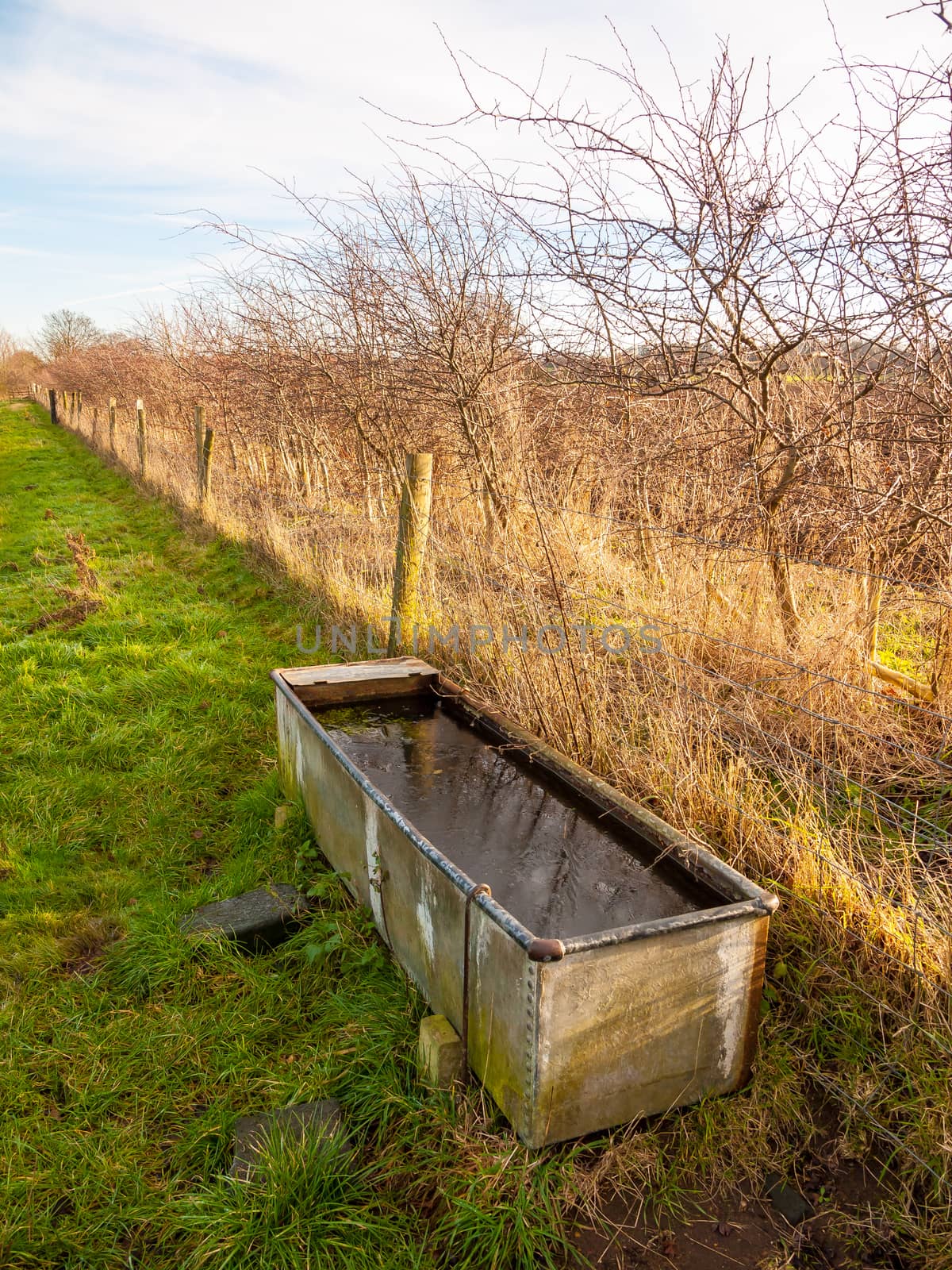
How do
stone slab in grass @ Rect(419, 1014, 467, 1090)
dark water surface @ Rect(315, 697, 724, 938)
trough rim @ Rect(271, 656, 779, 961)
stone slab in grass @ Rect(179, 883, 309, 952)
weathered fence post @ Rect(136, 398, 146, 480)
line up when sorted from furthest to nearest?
weathered fence post @ Rect(136, 398, 146, 480), stone slab in grass @ Rect(179, 883, 309, 952), dark water surface @ Rect(315, 697, 724, 938), stone slab in grass @ Rect(419, 1014, 467, 1090), trough rim @ Rect(271, 656, 779, 961)

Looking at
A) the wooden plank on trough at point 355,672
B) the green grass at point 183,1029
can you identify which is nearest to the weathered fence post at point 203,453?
the green grass at point 183,1029

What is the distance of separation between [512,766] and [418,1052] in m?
1.40

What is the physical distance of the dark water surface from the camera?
263 cm

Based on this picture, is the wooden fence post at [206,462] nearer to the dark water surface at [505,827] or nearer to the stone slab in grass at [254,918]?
the dark water surface at [505,827]

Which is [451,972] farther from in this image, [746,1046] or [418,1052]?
[746,1046]

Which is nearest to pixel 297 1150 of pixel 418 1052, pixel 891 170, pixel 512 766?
pixel 418 1052

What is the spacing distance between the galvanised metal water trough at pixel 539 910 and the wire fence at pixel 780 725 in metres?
0.30

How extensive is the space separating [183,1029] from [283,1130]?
26.8 inches

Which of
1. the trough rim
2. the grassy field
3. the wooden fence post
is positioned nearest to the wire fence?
the grassy field

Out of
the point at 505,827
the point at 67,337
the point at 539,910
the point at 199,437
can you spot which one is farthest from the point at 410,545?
the point at 67,337

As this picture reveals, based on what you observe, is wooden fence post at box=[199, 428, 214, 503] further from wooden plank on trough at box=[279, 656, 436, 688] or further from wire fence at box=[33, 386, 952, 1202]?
wooden plank on trough at box=[279, 656, 436, 688]

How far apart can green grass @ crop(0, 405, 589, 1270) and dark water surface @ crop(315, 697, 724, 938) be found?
0.44 meters

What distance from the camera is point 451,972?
7.45 ft

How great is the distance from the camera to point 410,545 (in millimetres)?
5008
